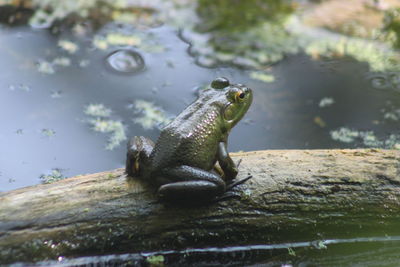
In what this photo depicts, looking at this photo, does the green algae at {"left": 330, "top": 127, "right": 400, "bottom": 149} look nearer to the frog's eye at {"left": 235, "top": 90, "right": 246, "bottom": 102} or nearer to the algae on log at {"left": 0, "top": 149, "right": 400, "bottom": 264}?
the algae on log at {"left": 0, "top": 149, "right": 400, "bottom": 264}

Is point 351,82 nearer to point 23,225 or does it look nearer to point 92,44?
point 92,44

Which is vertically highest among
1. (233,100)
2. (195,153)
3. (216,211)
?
(233,100)

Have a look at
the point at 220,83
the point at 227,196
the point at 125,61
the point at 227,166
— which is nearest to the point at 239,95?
the point at 220,83

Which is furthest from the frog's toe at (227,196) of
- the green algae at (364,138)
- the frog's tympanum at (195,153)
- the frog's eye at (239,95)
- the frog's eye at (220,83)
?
the green algae at (364,138)

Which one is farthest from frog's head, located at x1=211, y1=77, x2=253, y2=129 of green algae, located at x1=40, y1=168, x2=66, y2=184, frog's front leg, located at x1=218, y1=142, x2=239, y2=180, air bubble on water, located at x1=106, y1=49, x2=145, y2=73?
air bubble on water, located at x1=106, y1=49, x2=145, y2=73

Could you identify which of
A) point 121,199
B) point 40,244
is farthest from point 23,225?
point 121,199

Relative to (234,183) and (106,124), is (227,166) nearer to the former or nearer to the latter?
(234,183)
